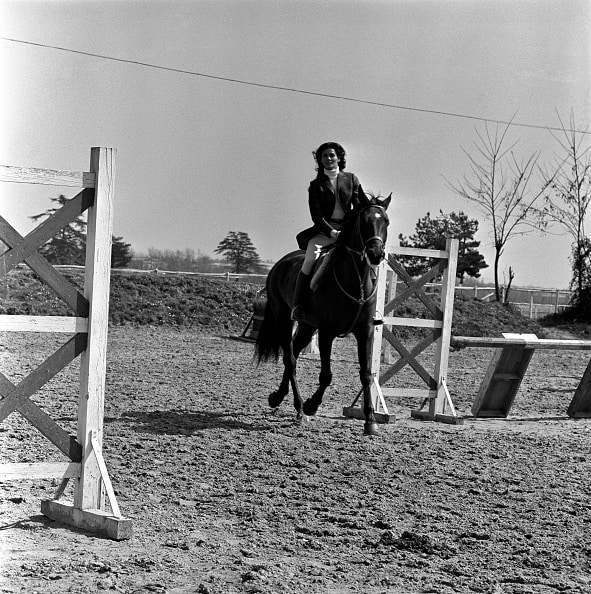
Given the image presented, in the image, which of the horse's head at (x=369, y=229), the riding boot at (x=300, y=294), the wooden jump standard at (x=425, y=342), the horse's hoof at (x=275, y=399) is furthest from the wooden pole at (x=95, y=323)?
the wooden jump standard at (x=425, y=342)

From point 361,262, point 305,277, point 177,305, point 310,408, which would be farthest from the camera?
point 177,305

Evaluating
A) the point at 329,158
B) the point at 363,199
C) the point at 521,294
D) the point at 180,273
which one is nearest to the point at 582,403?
the point at 363,199

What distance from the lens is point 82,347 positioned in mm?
5539

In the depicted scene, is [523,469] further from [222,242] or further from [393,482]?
[222,242]

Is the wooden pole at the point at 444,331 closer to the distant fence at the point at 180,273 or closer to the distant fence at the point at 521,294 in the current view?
the distant fence at the point at 180,273

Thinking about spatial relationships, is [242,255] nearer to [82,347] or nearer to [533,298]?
[533,298]

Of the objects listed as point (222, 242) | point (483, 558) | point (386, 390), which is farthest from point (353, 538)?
point (222, 242)

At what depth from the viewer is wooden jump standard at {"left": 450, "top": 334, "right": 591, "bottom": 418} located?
11.1m

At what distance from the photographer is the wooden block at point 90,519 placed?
16.8 ft

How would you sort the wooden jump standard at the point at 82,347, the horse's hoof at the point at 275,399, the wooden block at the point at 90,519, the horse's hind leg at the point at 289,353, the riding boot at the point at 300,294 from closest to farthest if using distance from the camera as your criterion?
the wooden block at the point at 90,519, the wooden jump standard at the point at 82,347, the riding boot at the point at 300,294, the horse's hind leg at the point at 289,353, the horse's hoof at the point at 275,399

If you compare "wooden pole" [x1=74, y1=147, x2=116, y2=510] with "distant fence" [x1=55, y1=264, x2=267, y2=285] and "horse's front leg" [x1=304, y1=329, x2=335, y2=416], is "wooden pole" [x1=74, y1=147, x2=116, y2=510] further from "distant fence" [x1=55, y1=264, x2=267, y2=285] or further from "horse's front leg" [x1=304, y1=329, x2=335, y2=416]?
"distant fence" [x1=55, y1=264, x2=267, y2=285]

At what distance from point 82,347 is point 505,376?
689 cm

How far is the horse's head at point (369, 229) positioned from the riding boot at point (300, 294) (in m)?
0.79

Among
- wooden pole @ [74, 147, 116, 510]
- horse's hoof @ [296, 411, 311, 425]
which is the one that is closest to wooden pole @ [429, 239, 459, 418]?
horse's hoof @ [296, 411, 311, 425]
